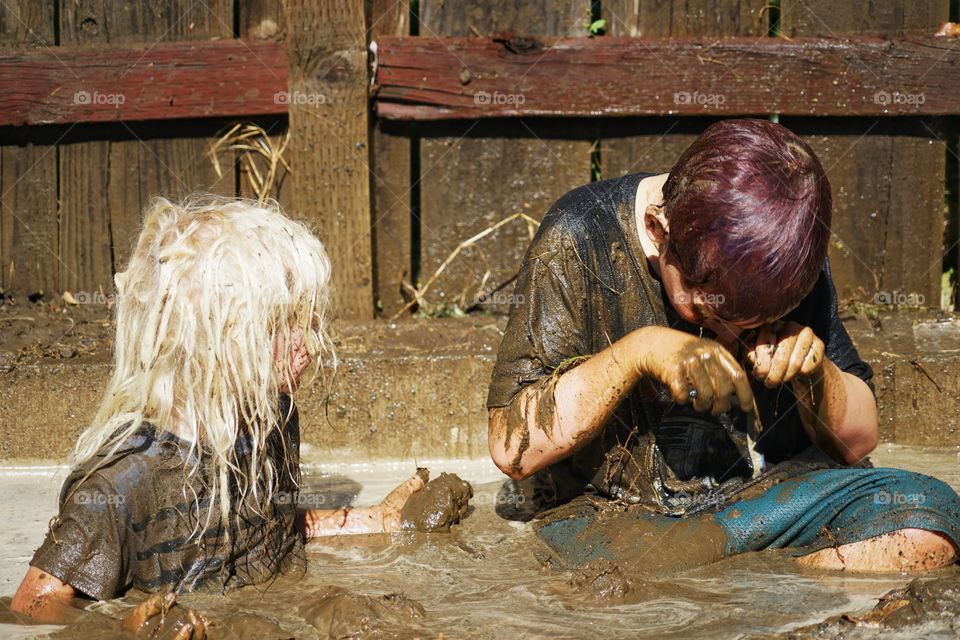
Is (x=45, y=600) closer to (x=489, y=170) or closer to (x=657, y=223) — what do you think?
(x=657, y=223)

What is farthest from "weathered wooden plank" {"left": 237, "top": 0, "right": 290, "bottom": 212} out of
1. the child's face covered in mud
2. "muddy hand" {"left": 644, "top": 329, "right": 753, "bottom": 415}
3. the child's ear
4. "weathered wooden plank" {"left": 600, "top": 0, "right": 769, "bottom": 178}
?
"muddy hand" {"left": 644, "top": 329, "right": 753, "bottom": 415}

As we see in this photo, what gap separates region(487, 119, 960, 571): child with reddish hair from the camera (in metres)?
2.87

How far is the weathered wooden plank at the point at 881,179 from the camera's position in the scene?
195 inches

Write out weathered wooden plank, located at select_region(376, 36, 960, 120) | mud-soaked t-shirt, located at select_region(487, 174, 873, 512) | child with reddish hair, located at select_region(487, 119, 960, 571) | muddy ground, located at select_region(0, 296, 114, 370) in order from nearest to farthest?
child with reddish hair, located at select_region(487, 119, 960, 571) → mud-soaked t-shirt, located at select_region(487, 174, 873, 512) → muddy ground, located at select_region(0, 296, 114, 370) → weathered wooden plank, located at select_region(376, 36, 960, 120)

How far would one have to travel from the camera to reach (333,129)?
480 centimetres

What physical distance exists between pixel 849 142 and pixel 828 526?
2.31 meters

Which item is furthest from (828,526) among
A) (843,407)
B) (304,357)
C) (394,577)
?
(304,357)

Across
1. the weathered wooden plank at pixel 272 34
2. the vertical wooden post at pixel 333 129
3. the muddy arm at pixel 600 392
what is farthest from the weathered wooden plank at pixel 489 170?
the muddy arm at pixel 600 392

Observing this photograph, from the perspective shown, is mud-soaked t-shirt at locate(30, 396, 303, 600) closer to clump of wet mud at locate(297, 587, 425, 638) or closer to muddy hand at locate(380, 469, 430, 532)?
clump of wet mud at locate(297, 587, 425, 638)

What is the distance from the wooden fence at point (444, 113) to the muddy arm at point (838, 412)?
5.35 ft

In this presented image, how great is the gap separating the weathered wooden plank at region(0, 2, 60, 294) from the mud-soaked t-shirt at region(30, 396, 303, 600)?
2.21 m

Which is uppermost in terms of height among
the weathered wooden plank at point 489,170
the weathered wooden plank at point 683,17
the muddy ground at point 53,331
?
the weathered wooden plank at point 683,17

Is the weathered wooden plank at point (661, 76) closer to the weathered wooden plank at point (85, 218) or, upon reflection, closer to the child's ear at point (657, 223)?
the weathered wooden plank at point (85, 218)

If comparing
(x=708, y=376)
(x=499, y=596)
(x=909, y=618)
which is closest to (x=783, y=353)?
(x=708, y=376)
